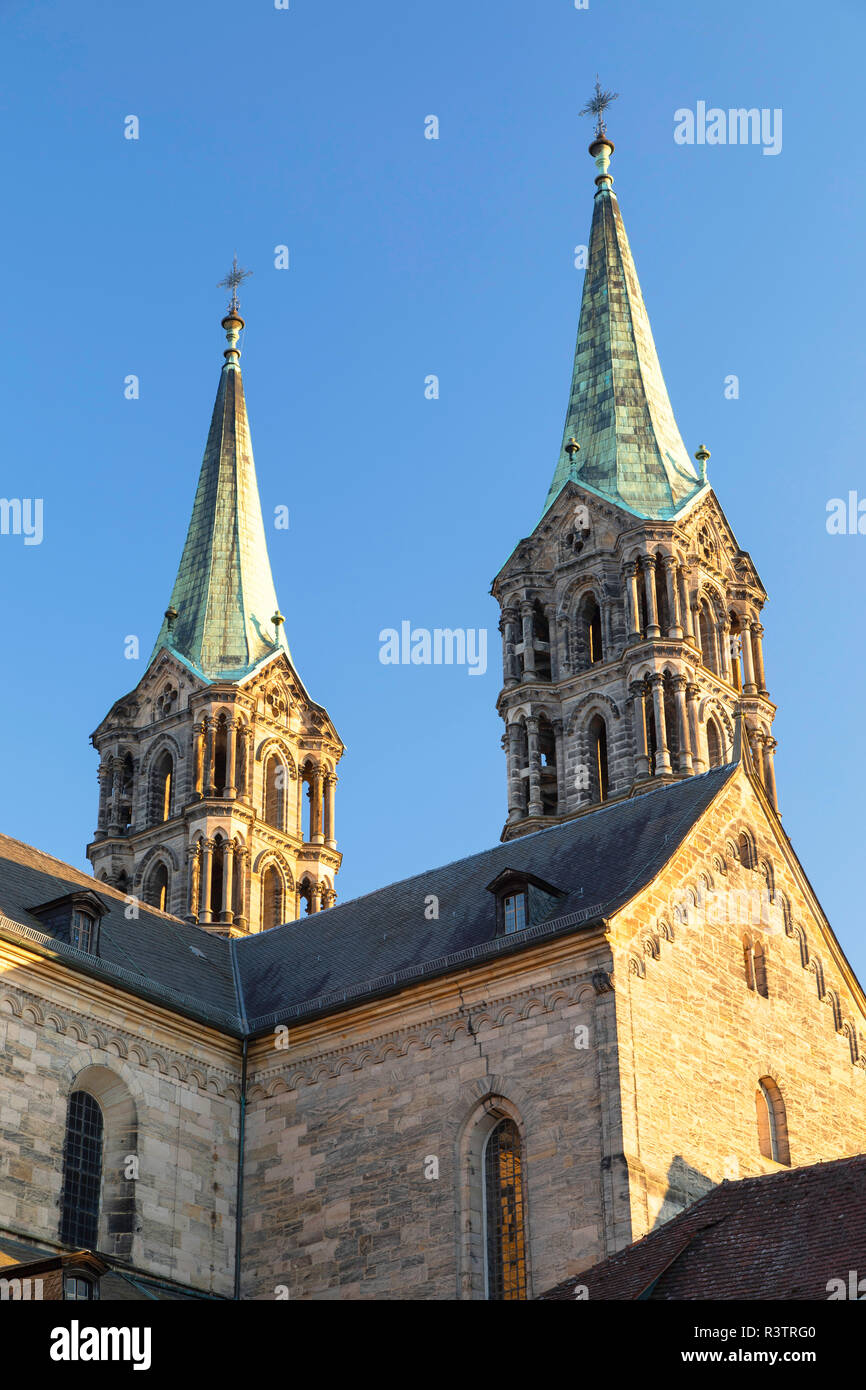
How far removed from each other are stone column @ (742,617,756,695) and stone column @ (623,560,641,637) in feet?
14.1

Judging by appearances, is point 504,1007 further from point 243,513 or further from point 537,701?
point 243,513

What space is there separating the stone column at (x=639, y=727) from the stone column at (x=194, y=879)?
12285mm

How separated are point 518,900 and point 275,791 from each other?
25690mm

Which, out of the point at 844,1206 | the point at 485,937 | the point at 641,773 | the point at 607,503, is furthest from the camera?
the point at 607,503

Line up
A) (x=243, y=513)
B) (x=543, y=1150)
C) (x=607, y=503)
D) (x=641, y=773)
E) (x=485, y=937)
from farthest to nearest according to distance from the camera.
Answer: (x=243, y=513)
(x=607, y=503)
(x=641, y=773)
(x=485, y=937)
(x=543, y=1150)

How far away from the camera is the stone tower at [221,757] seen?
176 ft

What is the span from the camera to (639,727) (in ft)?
167

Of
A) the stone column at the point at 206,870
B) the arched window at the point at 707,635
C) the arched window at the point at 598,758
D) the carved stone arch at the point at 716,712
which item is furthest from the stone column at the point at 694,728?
the stone column at the point at 206,870

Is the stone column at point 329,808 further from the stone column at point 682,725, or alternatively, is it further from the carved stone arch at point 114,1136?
the carved stone arch at point 114,1136

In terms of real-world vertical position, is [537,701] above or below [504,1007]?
above

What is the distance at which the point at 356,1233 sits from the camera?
1179 inches

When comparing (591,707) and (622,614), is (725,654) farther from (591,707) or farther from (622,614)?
(591,707)

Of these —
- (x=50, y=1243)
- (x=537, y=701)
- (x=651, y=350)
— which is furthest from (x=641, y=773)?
(x=50, y=1243)

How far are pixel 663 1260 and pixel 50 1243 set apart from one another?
989 centimetres
